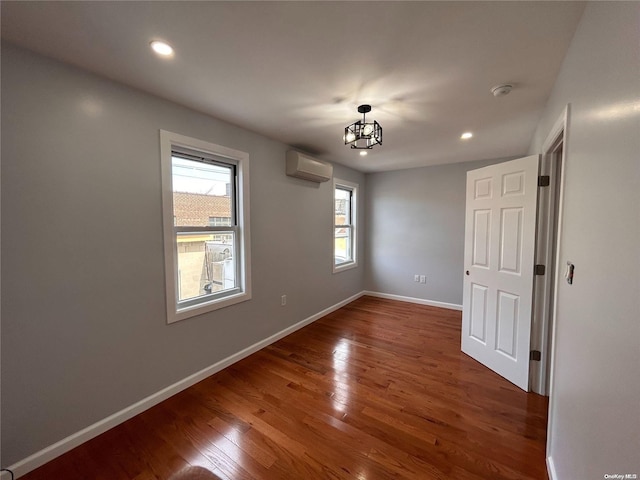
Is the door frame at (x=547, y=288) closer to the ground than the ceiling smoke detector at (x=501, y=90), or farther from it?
closer to the ground

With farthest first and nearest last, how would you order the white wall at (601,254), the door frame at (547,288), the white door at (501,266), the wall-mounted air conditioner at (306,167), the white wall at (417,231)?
the white wall at (417,231), the wall-mounted air conditioner at (306,167), the white door at (501,266), the door frame at (547,288), the white wall at (601,254)

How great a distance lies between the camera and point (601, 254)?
0.92 m

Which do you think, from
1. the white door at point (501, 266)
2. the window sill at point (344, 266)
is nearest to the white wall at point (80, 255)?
the window sill at point (344, 266)

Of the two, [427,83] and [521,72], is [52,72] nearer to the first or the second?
[427,83]

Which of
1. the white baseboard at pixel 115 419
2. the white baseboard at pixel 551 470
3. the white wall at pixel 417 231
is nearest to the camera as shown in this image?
the white baseboard at pixel 551 470

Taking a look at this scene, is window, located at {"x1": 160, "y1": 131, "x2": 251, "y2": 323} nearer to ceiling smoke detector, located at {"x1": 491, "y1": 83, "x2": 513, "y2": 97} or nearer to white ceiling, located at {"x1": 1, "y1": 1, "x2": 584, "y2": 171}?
white ceiling, located at {"x1": 1, "y1": 1, "x2": 584, "y2": 171}

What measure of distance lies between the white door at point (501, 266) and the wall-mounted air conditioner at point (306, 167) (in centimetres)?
175

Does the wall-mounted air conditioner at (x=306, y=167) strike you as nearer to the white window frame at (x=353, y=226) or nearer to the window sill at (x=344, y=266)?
the white window frame at (x=353, y=226)

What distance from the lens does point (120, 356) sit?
1829mm

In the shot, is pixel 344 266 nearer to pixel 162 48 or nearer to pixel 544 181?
pixel 544 181

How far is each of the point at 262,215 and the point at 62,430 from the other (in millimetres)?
2176

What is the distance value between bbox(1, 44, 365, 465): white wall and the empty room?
0.04ft

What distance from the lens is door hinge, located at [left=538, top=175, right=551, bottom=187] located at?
2066 millimetres

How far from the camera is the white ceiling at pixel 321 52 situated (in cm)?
119
